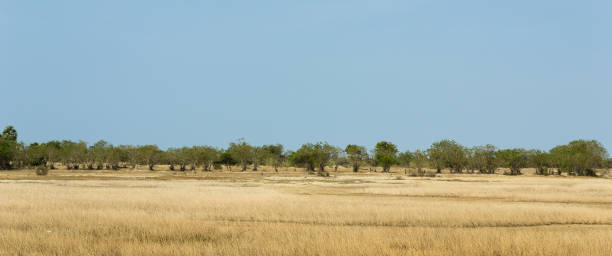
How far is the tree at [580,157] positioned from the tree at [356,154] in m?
47.8

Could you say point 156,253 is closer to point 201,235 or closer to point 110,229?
point 201,235

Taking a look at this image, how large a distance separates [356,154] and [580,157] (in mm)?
54231

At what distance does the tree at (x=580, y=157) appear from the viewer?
113375 millimetres

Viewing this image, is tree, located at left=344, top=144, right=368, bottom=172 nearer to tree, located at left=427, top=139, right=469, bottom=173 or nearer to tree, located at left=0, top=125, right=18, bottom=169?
tree, located at left=427, top=139, right=469, bottom=173

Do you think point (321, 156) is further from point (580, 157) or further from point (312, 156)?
point (580, 157)

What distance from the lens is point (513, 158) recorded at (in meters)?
122

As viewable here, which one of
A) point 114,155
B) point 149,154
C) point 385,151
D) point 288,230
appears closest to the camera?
point 288,230

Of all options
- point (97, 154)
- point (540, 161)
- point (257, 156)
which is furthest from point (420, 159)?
point (97, 154)

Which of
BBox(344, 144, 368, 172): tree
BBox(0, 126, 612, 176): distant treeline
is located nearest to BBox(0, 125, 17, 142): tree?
BBox(0, 126, 612, 176): distant treeline

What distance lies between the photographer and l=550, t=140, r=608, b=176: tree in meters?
113

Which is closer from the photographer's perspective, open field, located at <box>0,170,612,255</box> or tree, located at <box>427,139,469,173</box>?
open field, located at <box>0,170,612,255</box>

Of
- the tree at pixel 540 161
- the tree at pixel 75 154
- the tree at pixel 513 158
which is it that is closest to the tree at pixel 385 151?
the tree at pixel 513 158

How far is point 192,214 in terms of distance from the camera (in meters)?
23.7

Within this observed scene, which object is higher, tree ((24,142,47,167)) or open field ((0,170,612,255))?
tree ((24,142,47,167))
